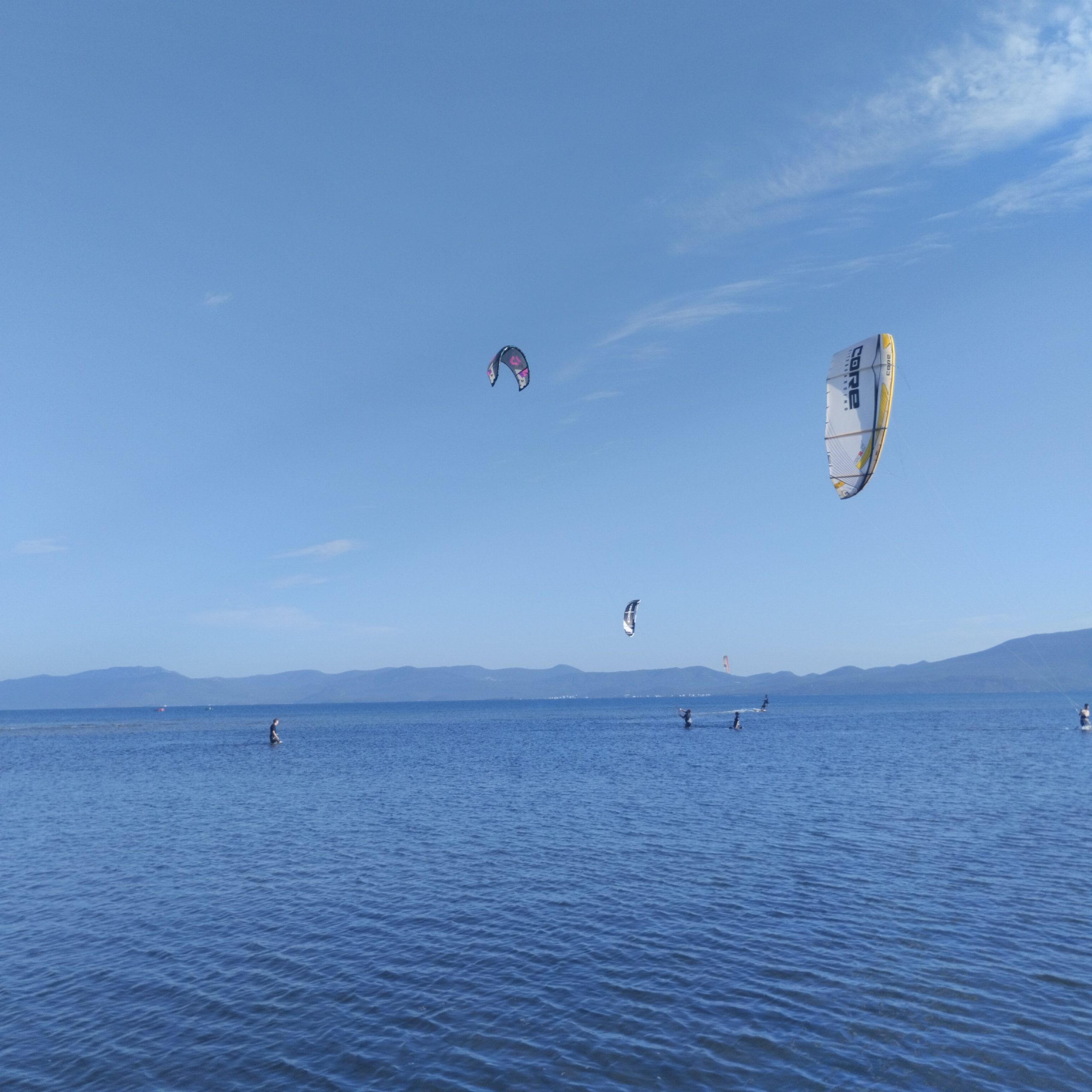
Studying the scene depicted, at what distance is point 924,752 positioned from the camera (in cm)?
5906

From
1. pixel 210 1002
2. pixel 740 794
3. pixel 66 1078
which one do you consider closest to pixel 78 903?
pixel 210 1002

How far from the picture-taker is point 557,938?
17578mm

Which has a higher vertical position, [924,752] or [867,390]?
[867,390]

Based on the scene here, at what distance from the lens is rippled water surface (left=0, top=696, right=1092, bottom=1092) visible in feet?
39.8

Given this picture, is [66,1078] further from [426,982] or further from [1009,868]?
[1009,868]

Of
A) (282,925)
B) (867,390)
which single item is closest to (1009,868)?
(867,390)

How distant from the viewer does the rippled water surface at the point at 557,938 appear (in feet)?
39.8

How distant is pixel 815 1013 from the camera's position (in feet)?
44.0

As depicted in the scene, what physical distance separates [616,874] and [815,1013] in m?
10.1

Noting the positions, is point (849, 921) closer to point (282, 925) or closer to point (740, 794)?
point (282, 925)

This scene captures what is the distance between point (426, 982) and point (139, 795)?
34.7 m

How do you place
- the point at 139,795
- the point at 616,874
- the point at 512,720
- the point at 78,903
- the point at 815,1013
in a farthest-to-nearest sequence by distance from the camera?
1. the point at 512,720
2. the point at 139,795
3. the point at 616,874
4. the point at 78,903
5. the point at 815,1013

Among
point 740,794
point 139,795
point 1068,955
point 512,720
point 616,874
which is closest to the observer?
point 1068,955

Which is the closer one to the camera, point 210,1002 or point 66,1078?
point 66,1078
